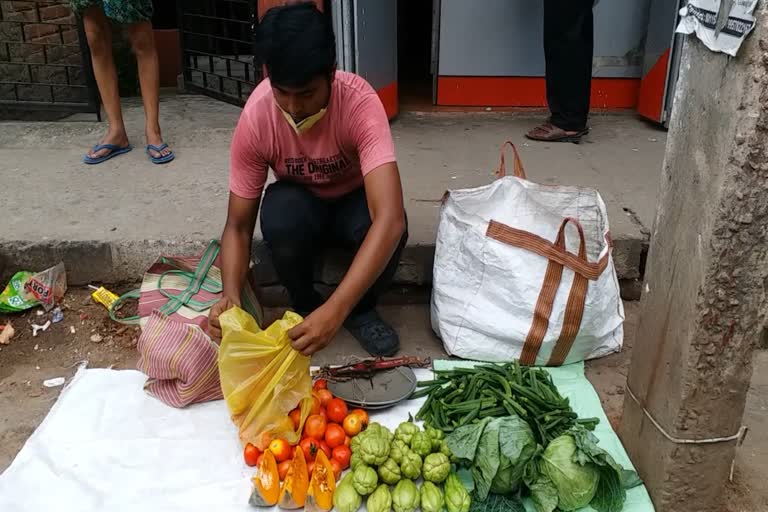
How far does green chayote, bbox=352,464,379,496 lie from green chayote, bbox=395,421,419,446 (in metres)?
0.13

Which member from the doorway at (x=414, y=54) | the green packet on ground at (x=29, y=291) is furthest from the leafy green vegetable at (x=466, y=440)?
the doorway at (x=414, y=54)

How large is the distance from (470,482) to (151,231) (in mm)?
1804

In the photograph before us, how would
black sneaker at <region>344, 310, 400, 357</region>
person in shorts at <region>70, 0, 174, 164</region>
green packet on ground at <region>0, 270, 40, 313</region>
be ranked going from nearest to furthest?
1. black sneaker at <region>344, 310, 400, 357</region>
2. green packet on ground at <region>0, 270, 40, 313</region>
3. person in shorts at <region>70, 0, 174, 164</region>

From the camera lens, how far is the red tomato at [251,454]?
2059 millimetres

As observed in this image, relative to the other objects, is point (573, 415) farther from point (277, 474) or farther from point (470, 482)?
point (277, 474)

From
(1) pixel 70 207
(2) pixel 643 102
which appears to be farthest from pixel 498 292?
(2) pixel 643 102

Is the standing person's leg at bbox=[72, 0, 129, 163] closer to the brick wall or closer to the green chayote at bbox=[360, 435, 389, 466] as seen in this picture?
the brick wall

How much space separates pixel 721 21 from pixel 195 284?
1866mm

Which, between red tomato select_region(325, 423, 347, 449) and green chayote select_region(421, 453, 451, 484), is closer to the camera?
green chayote select_region(421, 453, 451, 484)

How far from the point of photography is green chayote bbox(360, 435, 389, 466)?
6.34ft

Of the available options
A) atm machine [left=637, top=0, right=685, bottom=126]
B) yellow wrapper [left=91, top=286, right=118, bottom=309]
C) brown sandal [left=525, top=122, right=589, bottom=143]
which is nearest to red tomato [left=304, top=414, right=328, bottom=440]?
yellow wrapper [left=91, top=286, right=118, bottom=309]

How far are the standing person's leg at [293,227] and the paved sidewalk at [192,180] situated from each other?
31cm

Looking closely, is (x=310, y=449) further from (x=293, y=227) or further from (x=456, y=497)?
(x=293, y=227)

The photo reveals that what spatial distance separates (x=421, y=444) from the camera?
1.95 meters
